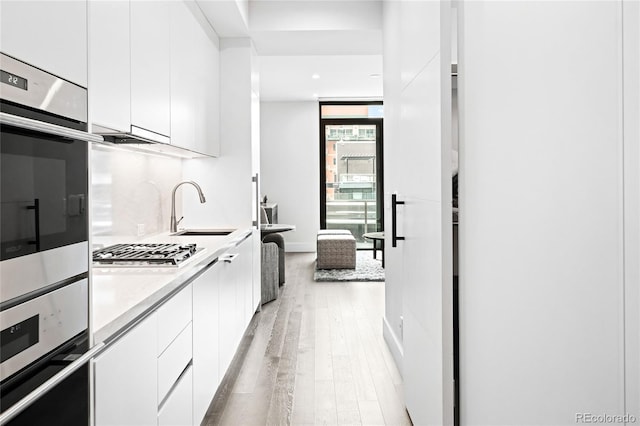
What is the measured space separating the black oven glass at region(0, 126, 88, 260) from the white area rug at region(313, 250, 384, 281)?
17.3ft

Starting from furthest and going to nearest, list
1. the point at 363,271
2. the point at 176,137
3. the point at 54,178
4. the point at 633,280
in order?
the point at 363,271 → the point at 176,137 → the point at 54,178 → the point at 633,280

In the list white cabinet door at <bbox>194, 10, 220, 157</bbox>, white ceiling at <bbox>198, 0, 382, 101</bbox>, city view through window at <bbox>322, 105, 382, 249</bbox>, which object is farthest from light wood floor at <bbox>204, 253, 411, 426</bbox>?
city view through window at <bbox>322, 105, 382, 249</bbox>

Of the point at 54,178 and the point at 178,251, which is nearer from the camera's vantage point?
the point at 54,178

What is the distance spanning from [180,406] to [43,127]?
1359 millimetres

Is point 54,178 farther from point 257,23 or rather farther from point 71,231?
point 257,23

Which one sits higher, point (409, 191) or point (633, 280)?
point (409, 191)

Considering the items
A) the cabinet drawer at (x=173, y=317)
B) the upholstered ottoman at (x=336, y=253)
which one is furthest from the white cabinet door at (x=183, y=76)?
the upholstered ottoman at (x=336, y=253)

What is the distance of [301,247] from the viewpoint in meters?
9.12

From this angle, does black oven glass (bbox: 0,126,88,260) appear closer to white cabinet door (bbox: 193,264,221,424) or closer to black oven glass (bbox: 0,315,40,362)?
black oven glass (bbox: 0,315,40,362)

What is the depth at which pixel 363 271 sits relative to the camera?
6.83 meters

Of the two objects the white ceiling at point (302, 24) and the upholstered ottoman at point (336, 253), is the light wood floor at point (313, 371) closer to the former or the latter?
the upholstered ottoman at point (336, 253)

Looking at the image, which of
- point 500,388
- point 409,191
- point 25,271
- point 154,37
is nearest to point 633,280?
point 500,388

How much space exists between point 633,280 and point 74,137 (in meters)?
1.12

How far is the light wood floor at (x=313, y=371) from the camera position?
2598 millimetres
